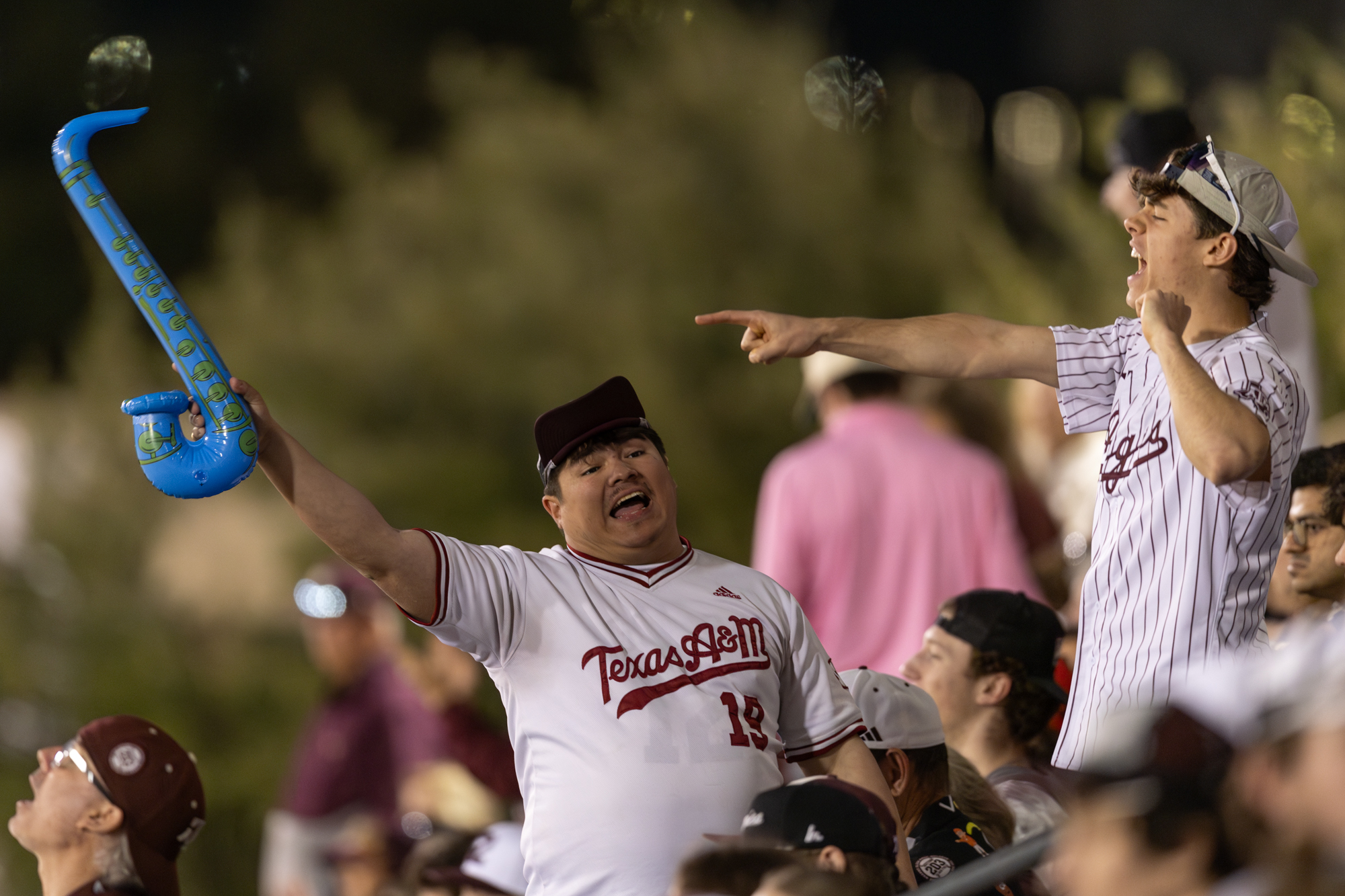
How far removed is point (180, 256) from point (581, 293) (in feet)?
8.53

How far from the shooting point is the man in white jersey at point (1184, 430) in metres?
2.14

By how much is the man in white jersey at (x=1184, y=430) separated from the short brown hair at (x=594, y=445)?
0.25 m

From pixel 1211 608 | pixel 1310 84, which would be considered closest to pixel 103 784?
pixel 1211 608

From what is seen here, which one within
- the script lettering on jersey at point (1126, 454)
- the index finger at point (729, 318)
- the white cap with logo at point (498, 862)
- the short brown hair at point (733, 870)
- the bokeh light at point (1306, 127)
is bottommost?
the white cap with logo at point (498, 862)

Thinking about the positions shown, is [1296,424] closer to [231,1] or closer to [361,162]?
[361,162]

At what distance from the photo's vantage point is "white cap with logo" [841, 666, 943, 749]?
274cm

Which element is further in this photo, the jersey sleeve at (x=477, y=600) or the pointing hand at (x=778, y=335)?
the pointing hand at (x=778, y=335)

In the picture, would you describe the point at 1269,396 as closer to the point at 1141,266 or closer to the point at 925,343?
the point at 1141,266

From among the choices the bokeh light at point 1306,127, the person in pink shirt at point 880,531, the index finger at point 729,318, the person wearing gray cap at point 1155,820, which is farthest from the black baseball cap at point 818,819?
the bokeh light at point 1306,127

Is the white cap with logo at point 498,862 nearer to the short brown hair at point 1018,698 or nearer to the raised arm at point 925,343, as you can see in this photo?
A: the short brown hair at point 1018,698

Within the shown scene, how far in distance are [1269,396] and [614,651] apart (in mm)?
1042

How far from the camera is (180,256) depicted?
976 centimetres

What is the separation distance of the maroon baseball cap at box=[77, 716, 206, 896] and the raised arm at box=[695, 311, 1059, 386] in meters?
1.51

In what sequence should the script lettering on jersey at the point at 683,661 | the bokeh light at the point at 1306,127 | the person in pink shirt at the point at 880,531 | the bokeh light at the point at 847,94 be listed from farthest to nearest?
the bokeh light at the point at 847,94 < the bokeh light at the point at 1306,127 < the person in pink shirt at the point at 880,531 < the script lettering on jersey at the point at 683,661
